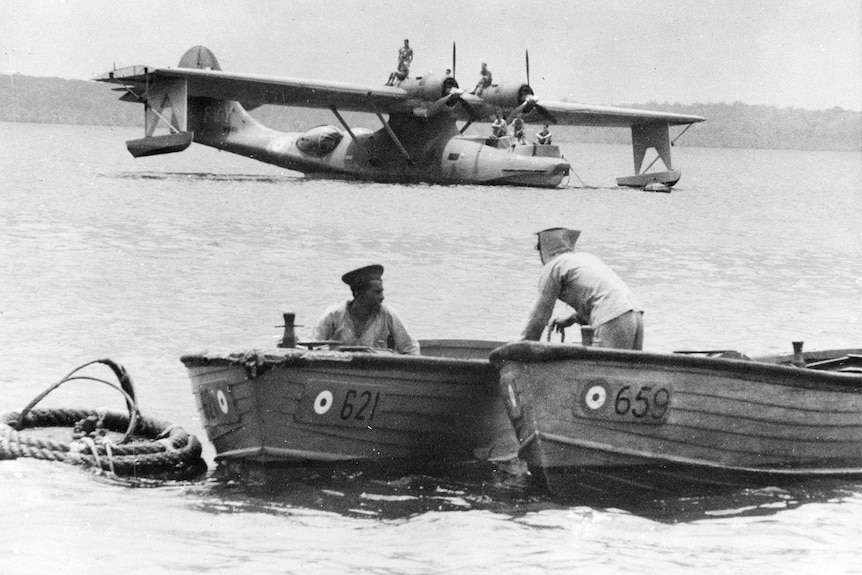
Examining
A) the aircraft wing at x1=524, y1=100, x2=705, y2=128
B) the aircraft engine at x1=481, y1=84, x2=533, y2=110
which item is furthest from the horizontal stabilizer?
the aircraft wing at x1=524, y1=100, x2=705, y2=128

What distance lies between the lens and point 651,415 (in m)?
7.75

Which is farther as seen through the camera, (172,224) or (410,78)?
(410,78)

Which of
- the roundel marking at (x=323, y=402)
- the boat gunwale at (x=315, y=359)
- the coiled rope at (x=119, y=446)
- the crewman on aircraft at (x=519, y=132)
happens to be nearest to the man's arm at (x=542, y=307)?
the boat gunwale at (x=315, y=359)

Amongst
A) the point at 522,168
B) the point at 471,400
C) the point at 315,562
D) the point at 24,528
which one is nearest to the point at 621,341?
the point at 471,400

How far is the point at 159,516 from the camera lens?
7387 millimetres

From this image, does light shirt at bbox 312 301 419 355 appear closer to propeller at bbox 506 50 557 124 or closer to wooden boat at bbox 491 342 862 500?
wooden boat at bbox 491 342 862 500

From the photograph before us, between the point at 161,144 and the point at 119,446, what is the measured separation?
25549 mm

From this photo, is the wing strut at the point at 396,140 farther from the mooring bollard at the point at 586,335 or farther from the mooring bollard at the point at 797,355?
the mooring bollard at the point at 586,335

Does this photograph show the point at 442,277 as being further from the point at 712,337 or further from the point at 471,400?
the point at 471,400

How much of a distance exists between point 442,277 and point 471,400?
11125mm

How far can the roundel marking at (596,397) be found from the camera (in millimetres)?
7641

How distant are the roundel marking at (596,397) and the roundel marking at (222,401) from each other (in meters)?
2.33

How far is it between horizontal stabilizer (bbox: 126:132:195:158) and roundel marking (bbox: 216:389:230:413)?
83.5 ft

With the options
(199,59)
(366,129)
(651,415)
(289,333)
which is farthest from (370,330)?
(199,59)
